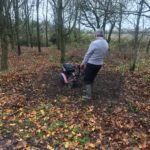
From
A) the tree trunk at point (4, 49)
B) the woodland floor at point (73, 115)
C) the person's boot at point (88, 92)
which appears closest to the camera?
the woodland floor at point (73, 115)

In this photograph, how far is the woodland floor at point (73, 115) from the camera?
675cm

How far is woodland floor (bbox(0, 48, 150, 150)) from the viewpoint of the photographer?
675 cm

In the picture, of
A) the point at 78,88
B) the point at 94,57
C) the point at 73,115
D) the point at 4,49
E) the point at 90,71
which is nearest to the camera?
the point at 73,115

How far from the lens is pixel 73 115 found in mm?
8156

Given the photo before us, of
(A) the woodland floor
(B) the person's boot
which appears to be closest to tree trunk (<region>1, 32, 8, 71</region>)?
(A) the woodland floor

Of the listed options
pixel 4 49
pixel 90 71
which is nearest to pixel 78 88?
pixel 90 71

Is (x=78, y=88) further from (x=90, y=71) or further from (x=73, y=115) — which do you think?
(x=73, y=115)

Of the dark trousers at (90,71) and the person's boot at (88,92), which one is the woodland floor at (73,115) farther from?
the dark trousers at (90,71)

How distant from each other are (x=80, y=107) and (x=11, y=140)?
2438 mm

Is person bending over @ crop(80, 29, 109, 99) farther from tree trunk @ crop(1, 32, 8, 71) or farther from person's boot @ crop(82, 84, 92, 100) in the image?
tree trunk @ crop(1, 32, 8, 71)

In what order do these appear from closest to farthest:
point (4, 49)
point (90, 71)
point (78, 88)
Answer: point (90, 71) → point (78, 88) → point (4, 49)

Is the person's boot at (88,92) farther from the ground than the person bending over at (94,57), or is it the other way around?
the person bending over at (94,57)

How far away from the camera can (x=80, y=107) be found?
8.73m

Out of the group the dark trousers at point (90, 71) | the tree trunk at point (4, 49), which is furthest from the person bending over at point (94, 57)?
the tree trunk at point (4, 49)
